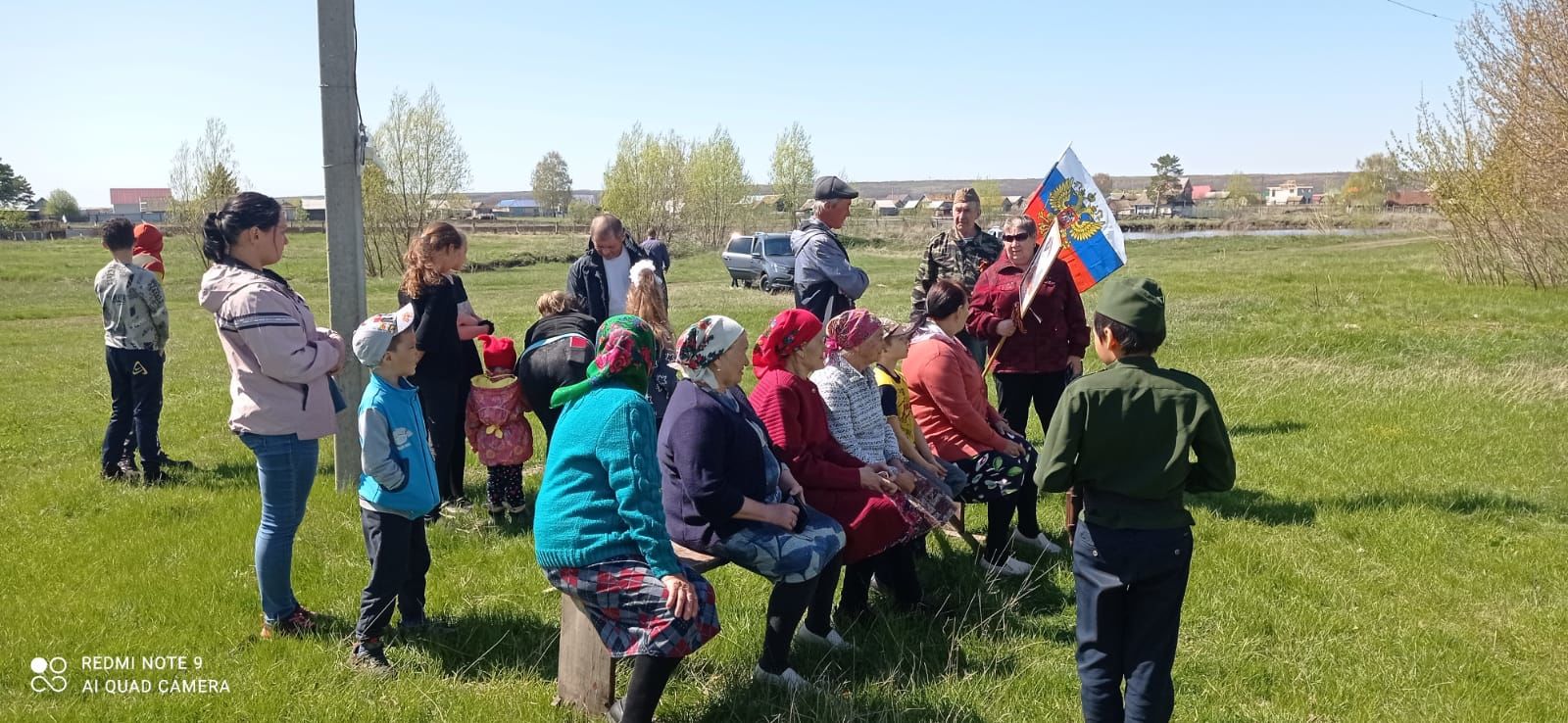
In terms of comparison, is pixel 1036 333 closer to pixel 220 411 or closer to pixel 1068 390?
pixel 1068 390

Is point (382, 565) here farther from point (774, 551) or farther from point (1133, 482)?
point (1133, 482)

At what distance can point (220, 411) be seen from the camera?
10.3 meters

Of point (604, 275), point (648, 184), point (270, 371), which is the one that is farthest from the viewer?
point (648, 184)

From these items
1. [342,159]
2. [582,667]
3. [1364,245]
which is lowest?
[582,667]

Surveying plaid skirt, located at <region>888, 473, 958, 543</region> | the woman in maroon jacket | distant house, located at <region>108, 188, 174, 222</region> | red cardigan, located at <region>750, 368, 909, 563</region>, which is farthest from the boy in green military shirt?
distant house, located at <region>108, 188, 174, 222</region>

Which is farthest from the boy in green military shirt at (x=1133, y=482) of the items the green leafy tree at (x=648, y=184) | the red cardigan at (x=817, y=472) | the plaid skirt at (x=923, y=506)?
A: the green leafy tree at (x=648, y=184)

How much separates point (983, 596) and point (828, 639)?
3.29 feet

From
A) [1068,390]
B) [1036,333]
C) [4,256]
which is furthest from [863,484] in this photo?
[4,256]

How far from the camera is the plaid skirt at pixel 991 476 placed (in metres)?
5.56

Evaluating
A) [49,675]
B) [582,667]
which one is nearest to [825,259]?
[582,667]

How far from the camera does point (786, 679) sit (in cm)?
403

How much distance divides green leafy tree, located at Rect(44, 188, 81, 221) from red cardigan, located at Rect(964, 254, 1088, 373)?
12316 cm

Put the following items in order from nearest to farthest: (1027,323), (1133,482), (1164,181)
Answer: (1133,482) < (1027,323) < (1164,181)

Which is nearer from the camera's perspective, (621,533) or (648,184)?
(621,533)
